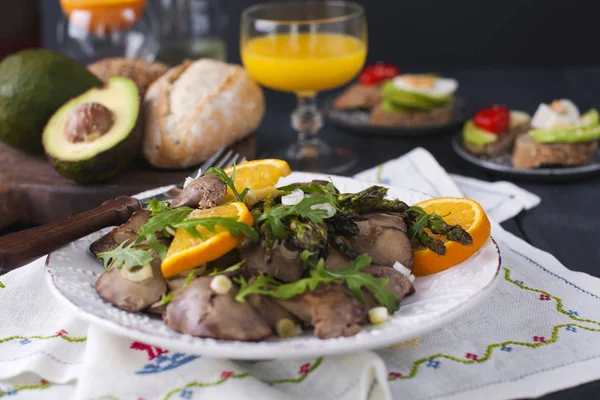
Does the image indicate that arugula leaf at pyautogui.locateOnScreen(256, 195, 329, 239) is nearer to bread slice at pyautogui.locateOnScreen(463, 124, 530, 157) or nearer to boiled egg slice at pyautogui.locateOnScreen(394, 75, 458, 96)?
bread slice at pyautogui.locateOnScreen(463, 124, 530, 157)

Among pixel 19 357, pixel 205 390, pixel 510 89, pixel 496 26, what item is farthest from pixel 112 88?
pixel 496 26

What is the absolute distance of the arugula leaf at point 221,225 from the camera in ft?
5.71

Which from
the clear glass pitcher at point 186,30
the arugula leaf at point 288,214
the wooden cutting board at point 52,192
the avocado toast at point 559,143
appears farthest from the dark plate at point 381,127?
the arugula leaf at point 288,214

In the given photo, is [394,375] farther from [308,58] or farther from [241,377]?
[308,58]

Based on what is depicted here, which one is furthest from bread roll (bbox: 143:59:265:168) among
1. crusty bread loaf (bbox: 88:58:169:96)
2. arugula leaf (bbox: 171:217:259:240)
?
arugula leaf (bbox: 171:217:259:240)

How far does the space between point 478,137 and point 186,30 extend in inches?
78.7

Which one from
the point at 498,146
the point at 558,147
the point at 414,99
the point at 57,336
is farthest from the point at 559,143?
the point at 57,336

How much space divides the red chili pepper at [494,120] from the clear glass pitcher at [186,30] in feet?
5.63

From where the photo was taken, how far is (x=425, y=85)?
3.79 m

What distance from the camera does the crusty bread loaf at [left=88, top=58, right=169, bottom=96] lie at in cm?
347

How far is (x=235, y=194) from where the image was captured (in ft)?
6.49

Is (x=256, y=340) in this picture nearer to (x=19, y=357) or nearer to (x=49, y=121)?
(x=19, y=357)

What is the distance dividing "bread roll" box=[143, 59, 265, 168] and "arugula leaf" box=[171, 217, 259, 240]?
131 cm

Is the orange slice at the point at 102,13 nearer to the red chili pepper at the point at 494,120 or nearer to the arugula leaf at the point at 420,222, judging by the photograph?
the red chili pepper at the point at 494,120
